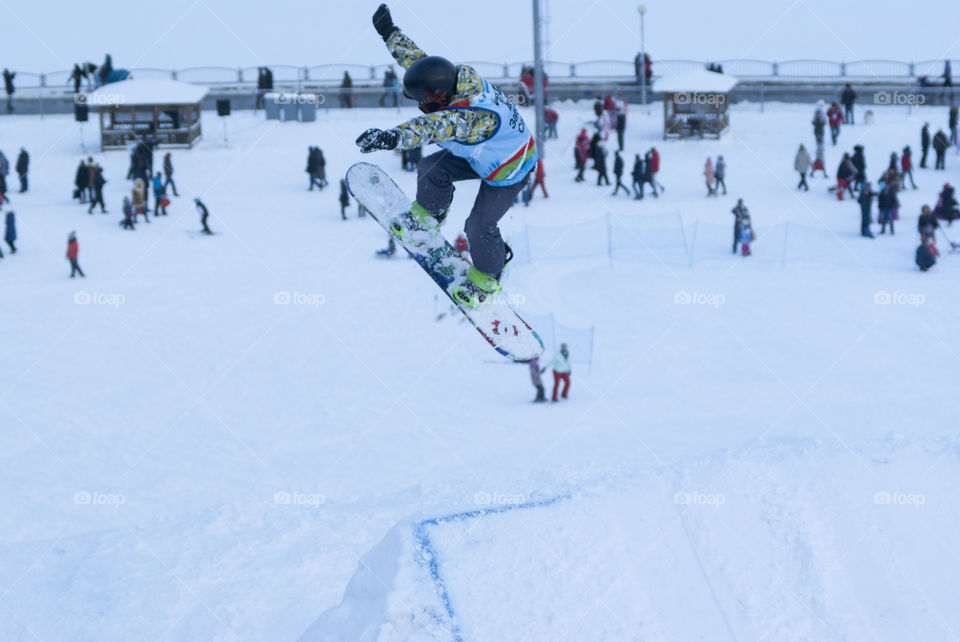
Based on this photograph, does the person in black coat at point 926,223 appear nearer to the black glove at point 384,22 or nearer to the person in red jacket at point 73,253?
the person in red jacket at point 73,253

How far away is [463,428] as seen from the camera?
1630cm

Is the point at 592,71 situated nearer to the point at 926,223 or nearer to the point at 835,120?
the point at 835,120

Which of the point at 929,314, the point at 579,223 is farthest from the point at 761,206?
the point at 929,314

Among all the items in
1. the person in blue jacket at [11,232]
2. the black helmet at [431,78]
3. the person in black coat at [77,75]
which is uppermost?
the person in black coat at [77,75]

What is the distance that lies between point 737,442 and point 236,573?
277 inches

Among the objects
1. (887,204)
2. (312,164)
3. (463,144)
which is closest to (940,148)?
(887,204)

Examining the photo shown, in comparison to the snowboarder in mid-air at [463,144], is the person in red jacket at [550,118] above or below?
above

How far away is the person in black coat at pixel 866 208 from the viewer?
76.7ft

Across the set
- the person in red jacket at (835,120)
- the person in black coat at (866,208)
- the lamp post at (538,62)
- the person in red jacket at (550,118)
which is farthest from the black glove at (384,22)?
the person in red jacket at (835,120)

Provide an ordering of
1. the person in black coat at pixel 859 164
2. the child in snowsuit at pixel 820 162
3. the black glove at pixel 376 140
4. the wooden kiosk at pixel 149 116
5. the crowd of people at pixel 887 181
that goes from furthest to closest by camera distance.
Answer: the wooden kiosk at pixel 149 116, the child in snowsuit at pixel 820 162, the person in black coat at pixel 859 164, the crowd of people at pixel 887 181, the black glove at pixel 376 140

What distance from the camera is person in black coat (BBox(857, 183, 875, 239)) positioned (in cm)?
2338

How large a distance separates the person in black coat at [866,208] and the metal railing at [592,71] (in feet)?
49.7

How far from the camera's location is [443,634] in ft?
24.8

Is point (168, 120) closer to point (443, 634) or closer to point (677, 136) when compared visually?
point (677, 136)
